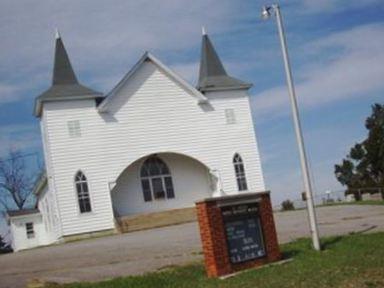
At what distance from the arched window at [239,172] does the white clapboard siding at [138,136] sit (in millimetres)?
292

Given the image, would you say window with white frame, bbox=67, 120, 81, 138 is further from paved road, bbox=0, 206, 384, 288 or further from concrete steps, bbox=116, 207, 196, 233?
paved road, bbox=0, 206, 384, 288

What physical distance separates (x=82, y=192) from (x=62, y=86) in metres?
6.47

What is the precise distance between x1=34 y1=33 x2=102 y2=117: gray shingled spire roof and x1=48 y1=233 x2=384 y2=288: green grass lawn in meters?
24.2

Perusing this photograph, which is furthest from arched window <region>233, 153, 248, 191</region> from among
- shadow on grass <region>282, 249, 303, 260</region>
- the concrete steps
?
shadow on grass <region>282, 249, 303, 260</region>

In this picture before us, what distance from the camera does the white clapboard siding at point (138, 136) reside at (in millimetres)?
36750

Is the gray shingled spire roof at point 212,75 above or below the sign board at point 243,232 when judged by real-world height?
above

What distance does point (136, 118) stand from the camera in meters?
38.6

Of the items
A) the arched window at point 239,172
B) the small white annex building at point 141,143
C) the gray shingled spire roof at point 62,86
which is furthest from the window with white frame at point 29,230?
the arched window at point 239,172

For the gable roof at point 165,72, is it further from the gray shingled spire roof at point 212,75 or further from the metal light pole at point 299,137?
the metal light pole at point 299,137

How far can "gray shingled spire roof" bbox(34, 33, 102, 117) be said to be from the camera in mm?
37250

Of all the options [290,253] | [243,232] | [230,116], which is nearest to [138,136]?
[230,116]

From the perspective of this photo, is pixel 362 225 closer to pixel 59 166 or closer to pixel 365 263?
pixel 365 263

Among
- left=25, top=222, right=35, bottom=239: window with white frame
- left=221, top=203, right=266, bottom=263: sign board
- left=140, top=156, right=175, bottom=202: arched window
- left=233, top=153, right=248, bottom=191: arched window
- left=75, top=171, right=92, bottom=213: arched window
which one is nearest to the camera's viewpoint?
left=221, top=203, right=266, bottom=263: sign board

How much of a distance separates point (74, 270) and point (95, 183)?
21222mm
